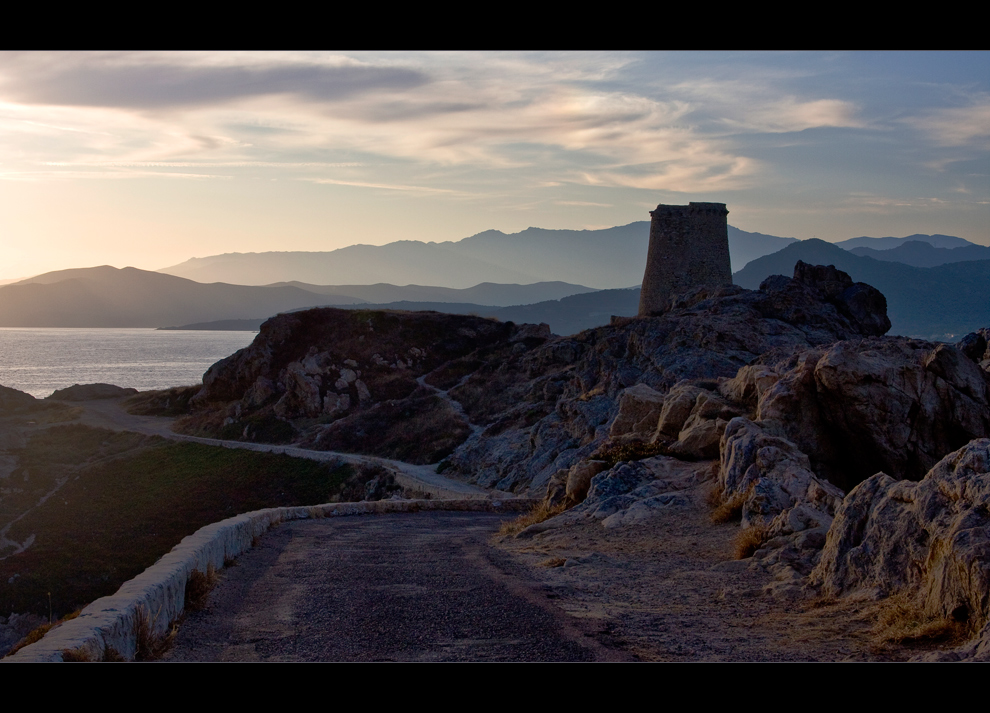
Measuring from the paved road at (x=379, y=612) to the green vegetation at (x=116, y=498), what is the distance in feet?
60.0

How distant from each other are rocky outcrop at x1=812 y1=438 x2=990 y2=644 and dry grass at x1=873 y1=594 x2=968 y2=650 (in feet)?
0.23

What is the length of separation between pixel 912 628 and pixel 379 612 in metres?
4.70

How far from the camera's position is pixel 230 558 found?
432 inches

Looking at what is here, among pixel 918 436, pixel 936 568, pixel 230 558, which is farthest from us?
pixel 918 436

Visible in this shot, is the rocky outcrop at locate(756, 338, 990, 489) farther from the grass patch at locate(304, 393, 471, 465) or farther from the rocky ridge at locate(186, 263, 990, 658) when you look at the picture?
the grass patch at locate(304, 393, 471, 465)

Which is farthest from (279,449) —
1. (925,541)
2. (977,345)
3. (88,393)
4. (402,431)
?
(925,541)

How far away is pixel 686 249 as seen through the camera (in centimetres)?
6038

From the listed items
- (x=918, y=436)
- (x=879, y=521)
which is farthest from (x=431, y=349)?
(x=879, y=521)

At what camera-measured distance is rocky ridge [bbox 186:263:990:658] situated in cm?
743

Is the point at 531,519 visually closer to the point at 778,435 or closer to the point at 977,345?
the point at 778,435

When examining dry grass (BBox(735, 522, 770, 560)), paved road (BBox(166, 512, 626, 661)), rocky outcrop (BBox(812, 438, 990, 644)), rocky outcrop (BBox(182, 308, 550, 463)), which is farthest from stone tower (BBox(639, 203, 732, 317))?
rocky outcrop (BBox(812, 438, 990, 644))

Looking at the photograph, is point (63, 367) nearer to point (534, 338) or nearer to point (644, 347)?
point (534, 338)

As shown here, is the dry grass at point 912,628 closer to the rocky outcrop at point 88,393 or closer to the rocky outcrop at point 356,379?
the rocky outcrop at point 356,379
